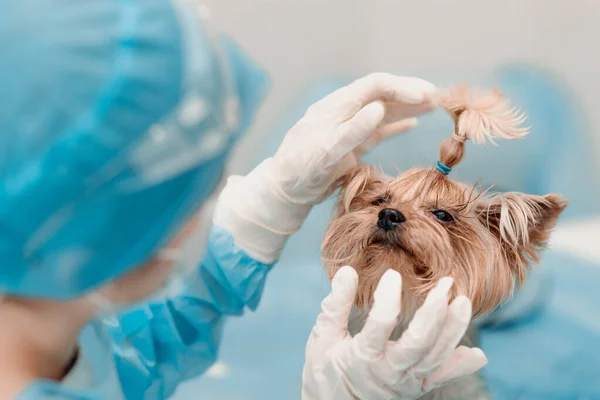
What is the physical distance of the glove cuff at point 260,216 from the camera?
1333 millimetres

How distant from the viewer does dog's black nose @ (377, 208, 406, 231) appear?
3.99 ft

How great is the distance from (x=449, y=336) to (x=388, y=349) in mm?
109

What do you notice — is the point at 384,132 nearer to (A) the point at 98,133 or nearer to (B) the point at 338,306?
(B) the point at 338,306

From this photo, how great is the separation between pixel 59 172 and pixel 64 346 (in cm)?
36

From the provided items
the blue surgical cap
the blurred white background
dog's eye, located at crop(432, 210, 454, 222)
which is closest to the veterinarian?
the blue surgical cap

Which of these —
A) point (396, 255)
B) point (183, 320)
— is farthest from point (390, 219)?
point (183, 320)

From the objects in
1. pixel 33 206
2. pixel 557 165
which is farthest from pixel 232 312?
pixel 557 165

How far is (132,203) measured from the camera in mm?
821

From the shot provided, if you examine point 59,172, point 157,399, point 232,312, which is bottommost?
point 157,399

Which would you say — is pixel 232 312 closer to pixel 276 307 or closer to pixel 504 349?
pixel 276 307

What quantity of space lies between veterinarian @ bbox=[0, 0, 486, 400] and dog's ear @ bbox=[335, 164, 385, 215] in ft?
0.28

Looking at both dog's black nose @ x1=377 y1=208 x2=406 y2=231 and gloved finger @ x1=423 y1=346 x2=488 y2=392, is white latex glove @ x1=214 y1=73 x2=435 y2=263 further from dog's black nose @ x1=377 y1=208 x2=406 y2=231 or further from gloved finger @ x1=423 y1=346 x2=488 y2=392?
gloved finger @ x1=423 y1=346 x2=488 y2=392

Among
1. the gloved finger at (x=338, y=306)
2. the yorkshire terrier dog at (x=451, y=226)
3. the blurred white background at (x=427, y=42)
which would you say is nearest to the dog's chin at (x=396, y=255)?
the yorkshire terrier dog at (x=451, y=226)

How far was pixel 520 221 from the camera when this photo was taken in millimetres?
1223
